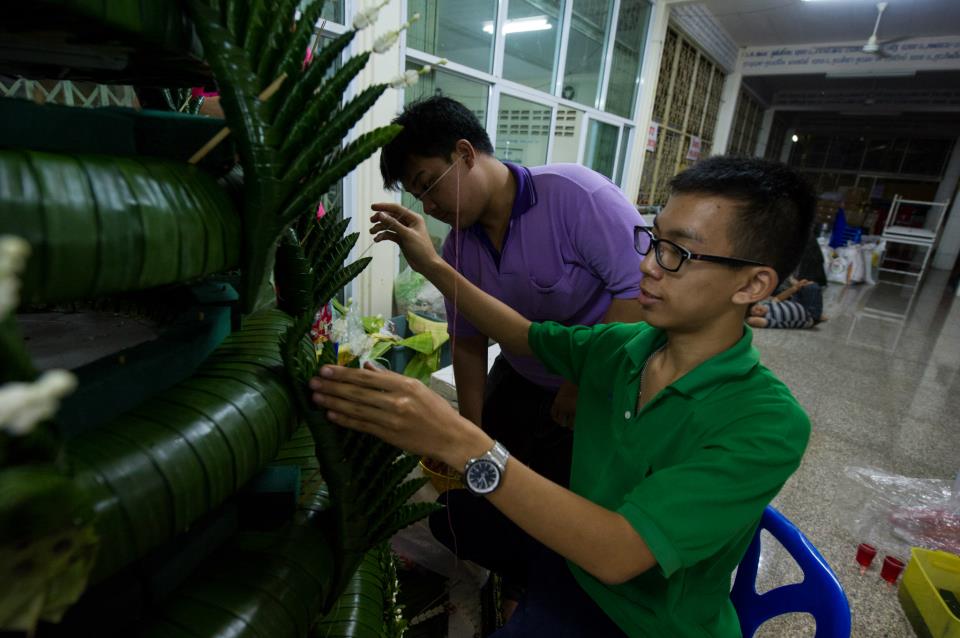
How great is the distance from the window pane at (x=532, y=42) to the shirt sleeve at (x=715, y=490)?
13.2 feet

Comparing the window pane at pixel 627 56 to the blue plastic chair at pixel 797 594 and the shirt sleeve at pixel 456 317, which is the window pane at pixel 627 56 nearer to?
the shirt sleeve at pixel 456 317

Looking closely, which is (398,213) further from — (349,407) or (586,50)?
(586,50)

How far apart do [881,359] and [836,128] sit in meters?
14.5

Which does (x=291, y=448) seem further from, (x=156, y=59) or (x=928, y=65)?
(x=928, y=65)

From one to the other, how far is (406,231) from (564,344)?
0.54 metres

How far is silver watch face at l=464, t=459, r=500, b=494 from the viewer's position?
0.79 meters

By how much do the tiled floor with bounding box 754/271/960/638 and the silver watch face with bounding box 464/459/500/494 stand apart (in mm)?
1724

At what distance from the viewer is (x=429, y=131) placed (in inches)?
56.3

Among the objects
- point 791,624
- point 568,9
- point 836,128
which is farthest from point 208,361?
point 836,128

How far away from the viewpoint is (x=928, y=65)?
7.16m

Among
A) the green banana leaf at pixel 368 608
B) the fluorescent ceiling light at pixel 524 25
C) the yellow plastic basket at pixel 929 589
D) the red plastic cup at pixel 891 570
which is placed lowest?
the red plastic cup at pixel 891 570

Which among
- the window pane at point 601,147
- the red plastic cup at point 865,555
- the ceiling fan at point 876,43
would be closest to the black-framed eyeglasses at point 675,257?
the red plastic cup at point 865,555

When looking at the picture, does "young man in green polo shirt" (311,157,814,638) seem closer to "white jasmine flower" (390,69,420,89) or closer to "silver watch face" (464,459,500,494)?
"silver watch face" (464,459,500,494)

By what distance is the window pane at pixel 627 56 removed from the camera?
231 inches
